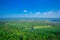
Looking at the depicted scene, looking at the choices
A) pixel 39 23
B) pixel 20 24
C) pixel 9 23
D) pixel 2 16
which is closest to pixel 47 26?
pixel 39 23

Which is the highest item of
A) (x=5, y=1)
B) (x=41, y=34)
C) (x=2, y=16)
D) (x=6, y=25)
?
(x=5, y=1)

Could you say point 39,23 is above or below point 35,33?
above

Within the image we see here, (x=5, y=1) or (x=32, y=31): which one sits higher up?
(x=5, y=1)

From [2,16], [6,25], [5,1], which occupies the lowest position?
[6,25]

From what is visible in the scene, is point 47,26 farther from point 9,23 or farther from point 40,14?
point 9,23

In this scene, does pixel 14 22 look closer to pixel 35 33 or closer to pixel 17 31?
pixel 17 31

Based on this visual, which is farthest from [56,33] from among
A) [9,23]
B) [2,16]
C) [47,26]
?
[2,16]
